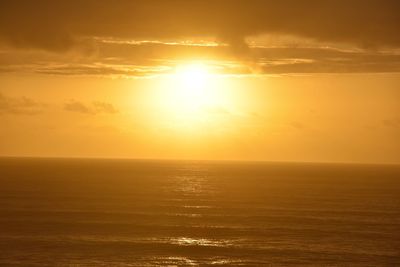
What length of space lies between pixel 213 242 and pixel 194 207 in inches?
1977

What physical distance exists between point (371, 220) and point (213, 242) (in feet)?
127

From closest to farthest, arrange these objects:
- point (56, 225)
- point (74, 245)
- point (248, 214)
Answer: point (74, 245) → point (56, 225) → point (248, 214)

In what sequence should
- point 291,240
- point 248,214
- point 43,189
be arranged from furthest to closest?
point 43,189, point 248,214, point 291,240

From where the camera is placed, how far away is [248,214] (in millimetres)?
131125

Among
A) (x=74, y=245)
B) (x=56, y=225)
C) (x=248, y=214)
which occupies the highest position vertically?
(x=248, y=214)

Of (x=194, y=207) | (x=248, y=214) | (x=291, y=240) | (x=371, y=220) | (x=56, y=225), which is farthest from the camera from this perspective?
(x=194, y=207)

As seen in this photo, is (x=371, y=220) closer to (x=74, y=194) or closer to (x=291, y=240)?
(x=291, y=240)

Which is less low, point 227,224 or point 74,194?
point 74,194

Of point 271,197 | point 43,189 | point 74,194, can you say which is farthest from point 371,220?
point 43,189

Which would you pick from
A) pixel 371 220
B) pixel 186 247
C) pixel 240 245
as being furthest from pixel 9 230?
pixel 371 220

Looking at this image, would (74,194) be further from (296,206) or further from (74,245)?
(74,245)

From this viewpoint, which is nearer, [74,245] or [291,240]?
[74,245]

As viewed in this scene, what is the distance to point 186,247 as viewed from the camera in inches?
3625

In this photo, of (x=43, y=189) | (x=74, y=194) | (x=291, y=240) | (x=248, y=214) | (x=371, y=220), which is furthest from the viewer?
(x=43, y=189)
